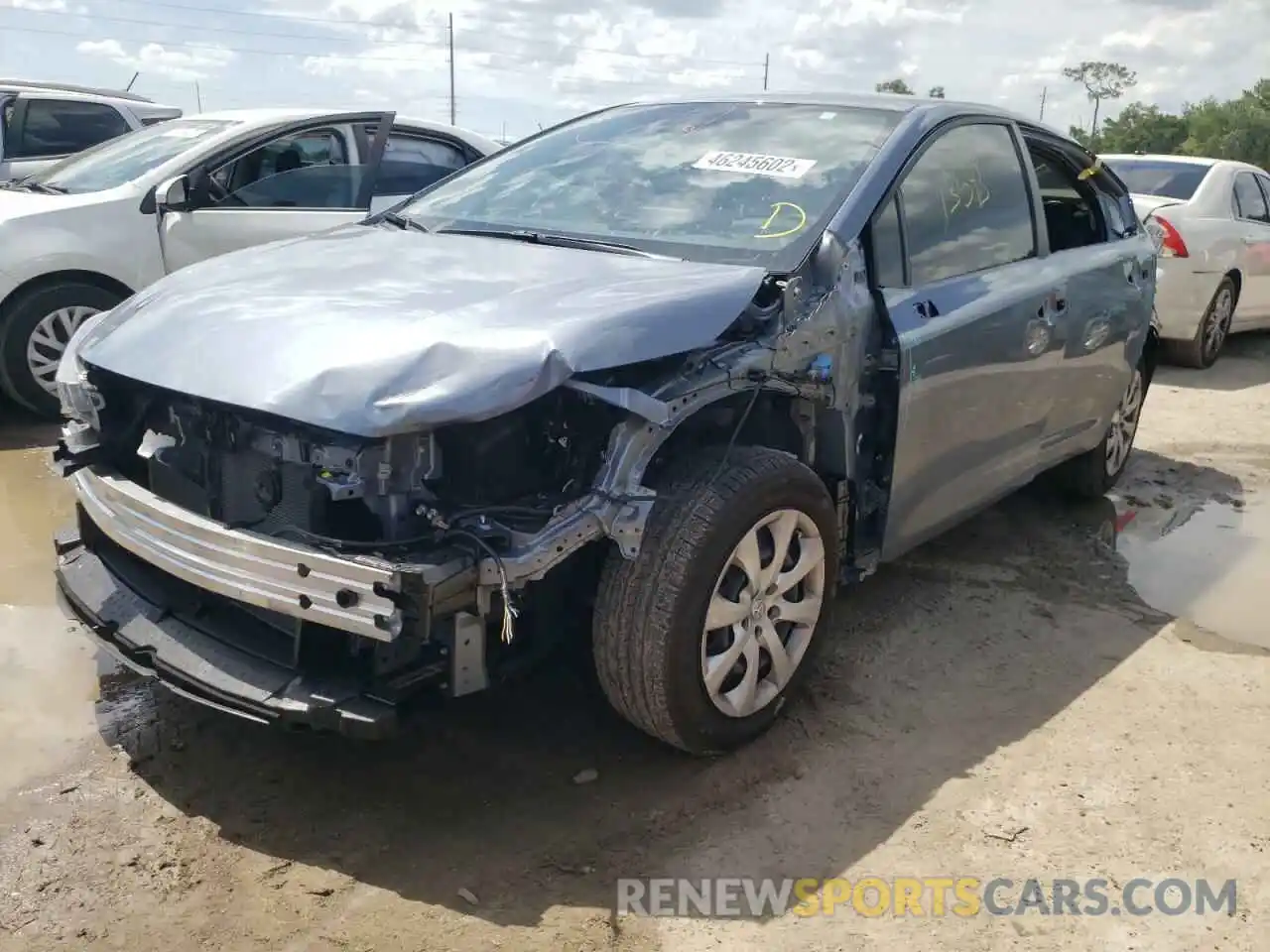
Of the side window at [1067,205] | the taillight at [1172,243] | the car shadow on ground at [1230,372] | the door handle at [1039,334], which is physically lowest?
the car shadow on ground at [1230,372]

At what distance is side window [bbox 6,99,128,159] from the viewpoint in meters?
8.77

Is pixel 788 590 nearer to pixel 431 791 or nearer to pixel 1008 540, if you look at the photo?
pixel 431 791

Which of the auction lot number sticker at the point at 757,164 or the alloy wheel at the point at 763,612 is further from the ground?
the auction lot number sticker at the point at 757,164

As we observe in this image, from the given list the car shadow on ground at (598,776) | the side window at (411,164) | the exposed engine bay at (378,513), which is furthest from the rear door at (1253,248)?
the exposed engine bay at (378,513)

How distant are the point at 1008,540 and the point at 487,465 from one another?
9.84 ft

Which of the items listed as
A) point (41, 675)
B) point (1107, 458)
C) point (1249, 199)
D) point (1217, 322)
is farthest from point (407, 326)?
point (1249, 199)

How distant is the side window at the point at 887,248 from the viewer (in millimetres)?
3305

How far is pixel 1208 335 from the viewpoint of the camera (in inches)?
346

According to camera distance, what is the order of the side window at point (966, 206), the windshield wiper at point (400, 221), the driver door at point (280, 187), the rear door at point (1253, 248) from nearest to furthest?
the side window at point (966, 206), the windshield wiper at point (400, 221), the driver door at point (280, 187), the rear door at point (1253, 248)

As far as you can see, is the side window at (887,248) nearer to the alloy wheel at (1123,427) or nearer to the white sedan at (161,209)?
the alloy wheel at (1123,427)

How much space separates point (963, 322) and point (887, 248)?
0.37 meters

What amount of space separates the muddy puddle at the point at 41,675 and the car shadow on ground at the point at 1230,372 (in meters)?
7.48

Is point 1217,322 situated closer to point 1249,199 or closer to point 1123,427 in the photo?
point 1249,199

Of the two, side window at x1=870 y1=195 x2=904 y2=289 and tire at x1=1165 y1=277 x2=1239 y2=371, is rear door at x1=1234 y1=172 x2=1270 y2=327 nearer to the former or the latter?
tire at x1=1165 y1=277 x2=1239 y2=371
